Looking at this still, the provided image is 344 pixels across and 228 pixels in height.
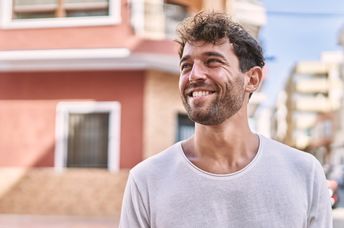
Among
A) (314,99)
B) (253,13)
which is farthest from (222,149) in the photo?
(314,99)

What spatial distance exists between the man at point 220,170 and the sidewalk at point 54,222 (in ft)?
31.3

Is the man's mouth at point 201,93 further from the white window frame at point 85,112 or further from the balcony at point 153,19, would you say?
the white window frame at point 85,112

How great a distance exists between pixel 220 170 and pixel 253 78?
305mm

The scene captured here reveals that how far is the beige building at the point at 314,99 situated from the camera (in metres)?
69.0

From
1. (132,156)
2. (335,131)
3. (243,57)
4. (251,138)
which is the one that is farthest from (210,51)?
(335,131)

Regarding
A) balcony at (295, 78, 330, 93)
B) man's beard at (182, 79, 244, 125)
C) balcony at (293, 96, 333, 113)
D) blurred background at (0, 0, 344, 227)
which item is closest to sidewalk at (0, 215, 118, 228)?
blurred background at (0, 0, 344, 227)

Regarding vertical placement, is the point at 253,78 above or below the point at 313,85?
above

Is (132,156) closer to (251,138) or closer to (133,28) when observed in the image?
(133,28)

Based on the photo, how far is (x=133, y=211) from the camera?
5.60 ft

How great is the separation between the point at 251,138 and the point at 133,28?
40.0 ft

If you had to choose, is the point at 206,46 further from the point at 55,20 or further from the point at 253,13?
the point at 253,13

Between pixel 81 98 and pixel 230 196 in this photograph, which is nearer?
pixel 230 196

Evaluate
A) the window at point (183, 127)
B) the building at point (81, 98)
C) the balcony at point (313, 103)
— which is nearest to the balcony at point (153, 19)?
the building at point (81, 98)

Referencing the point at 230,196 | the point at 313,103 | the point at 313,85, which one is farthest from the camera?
the point at 313,103
